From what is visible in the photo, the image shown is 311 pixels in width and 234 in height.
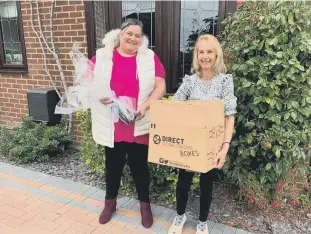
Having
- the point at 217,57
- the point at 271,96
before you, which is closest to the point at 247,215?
the point at 271,96

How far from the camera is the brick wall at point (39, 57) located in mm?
3859

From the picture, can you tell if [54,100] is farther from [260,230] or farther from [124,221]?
[260,230]

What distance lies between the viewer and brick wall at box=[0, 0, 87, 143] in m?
3.86

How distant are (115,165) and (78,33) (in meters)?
2.11

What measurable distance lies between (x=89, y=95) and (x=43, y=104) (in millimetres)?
2117

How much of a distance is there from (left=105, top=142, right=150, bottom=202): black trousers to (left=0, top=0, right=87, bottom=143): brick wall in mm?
1823

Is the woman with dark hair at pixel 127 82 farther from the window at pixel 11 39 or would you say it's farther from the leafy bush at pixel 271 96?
the window at pixel 11 39

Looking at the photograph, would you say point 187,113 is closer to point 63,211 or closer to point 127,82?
point 127,82

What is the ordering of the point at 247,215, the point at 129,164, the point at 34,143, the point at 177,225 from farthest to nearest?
1. the point at 34,143
2. the point at 247,215
3. the point at 129,164
4. the point at 177,225

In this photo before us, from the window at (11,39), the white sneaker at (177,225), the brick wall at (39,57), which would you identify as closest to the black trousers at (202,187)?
the white sneaker at (177,225)

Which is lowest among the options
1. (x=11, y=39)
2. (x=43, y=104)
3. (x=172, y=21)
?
(x=43, y=104)

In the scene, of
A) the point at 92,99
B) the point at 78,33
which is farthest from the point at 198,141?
the point at 78,33

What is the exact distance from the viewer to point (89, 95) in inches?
88.4

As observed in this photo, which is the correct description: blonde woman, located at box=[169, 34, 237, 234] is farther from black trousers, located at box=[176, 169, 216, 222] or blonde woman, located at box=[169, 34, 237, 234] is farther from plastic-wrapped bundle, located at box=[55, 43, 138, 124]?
plastic-wrapped bundle, located at box=[55, 43, 138, 124]
